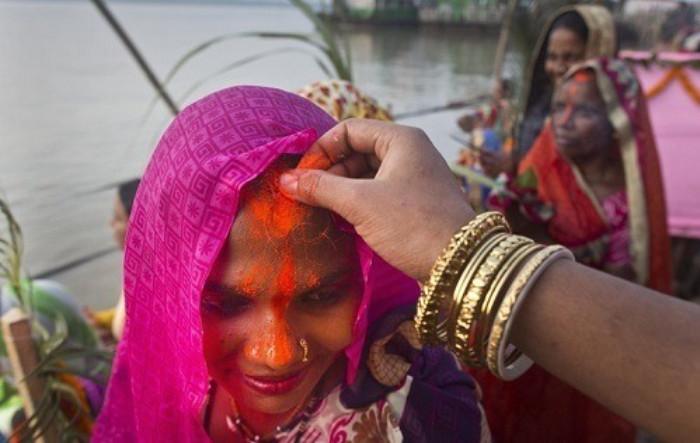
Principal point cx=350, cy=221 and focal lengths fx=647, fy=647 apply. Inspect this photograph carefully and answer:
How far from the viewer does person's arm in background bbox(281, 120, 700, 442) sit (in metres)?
0.72

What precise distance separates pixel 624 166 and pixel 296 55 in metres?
10.1

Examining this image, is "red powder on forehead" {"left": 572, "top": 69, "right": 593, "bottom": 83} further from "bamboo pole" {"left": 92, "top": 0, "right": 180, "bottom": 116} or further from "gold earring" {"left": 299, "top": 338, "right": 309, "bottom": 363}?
"gold earring" {"left": 299, "top": 338, "right": 309, "bottom": 363}

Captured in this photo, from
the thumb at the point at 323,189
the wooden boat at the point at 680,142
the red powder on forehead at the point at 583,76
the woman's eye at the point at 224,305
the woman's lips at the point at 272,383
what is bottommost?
the wooden boat at the point at 680,142

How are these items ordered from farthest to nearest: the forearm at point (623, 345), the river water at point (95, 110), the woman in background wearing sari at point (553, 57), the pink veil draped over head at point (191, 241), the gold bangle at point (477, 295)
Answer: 1. the river water at point (95, 110)
2. the woman in background wearing sari at point (553, 57)
3. the pink veil draped over head at point (191, 241)
4. the gold bangle at point (477, 295)
5. the forearm at point (623, 345)

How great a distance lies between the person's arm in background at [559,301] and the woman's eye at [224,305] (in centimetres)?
20

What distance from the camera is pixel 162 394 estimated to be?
3.71 ft

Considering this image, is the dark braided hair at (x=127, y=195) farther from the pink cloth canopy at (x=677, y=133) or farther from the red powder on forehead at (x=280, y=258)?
the pink cloth canopy at (x=677, y=133)

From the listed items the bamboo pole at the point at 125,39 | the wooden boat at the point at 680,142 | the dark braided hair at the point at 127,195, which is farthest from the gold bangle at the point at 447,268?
the wooden boat at the point at 680,142

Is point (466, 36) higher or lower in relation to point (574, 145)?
lower

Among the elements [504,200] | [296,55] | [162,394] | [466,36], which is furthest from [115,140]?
[466,36]

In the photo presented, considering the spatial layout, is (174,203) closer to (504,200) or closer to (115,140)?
(504,200)

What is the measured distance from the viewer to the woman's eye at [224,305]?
101cm

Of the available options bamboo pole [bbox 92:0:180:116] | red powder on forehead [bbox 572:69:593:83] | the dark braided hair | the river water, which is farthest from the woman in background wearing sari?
bamboo pole [bbox 92:0:180:116]

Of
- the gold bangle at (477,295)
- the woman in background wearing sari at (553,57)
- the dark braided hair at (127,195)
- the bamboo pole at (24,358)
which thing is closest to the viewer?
the gold bangle at (477,295)
